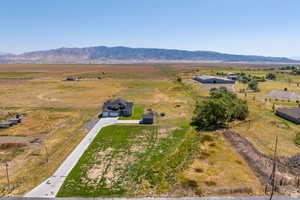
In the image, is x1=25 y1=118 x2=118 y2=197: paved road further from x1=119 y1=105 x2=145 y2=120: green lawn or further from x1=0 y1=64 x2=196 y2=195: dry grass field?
x1=119 y1=105 x2=145 y2=120: green lawn

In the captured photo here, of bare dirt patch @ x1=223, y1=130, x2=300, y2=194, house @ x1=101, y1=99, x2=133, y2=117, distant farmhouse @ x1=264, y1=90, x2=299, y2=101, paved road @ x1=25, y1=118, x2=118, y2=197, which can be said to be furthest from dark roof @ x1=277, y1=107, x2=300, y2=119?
paved road @ x1=25, y1=118, x2=118, y2=197

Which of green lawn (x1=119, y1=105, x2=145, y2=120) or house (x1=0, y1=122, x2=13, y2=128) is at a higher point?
green lawn (x1=119, y1=105, x2=145, y2=120)

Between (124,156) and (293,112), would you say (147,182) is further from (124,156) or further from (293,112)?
(293,112)

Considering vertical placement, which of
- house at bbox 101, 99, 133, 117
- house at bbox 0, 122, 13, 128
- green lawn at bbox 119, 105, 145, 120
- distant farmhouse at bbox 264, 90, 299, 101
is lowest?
house at bbox 0, 122, 13, 128

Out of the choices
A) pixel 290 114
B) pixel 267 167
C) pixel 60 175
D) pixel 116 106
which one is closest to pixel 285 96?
pixel 290 114

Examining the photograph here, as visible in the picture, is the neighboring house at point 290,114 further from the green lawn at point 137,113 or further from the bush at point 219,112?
→ the green lawn at point 137,113

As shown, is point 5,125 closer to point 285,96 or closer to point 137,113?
point 137,113

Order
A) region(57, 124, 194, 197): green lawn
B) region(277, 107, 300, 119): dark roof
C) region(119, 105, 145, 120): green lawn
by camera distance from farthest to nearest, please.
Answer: region(119, 105, 145, 120): green lawn, region(277, 107, 300, 119): dark roof, region(57, 124, 194, 197): green lawn
